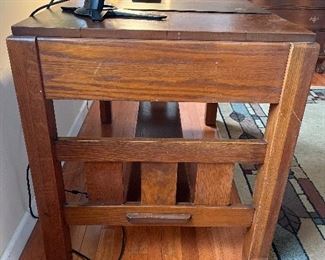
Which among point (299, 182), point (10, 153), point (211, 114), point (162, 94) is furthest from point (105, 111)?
point (162, 94)

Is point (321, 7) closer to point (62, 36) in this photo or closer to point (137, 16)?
point (137, 16)

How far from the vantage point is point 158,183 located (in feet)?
2.52

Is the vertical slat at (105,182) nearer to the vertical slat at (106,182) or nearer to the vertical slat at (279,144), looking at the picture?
the vertical slat at (106,182)

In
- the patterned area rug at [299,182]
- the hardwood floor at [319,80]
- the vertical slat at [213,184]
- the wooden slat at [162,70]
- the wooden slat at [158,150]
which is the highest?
the wooden slat at [162,70]

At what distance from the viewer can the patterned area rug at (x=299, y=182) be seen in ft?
3.41

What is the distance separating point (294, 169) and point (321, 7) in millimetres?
1542

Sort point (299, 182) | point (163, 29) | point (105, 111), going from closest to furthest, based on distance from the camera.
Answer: point (163, 29), point (299, 182), point (105, 111)

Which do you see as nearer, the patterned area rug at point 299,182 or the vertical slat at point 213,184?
the vertical slat at point 213,184

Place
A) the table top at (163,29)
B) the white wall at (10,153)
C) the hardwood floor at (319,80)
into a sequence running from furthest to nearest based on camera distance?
the hardwood floor at (319,80)
the white wall at (10,153)
the table top at (163,29)

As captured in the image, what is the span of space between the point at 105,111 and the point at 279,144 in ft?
3.52

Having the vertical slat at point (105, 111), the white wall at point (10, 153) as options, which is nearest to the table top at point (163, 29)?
the white wall at point (10, 153)

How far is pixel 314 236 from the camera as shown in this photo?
3.53ft

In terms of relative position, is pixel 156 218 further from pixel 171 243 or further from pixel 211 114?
pixel 211 114

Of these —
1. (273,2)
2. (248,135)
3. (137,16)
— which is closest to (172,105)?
(248,135)
